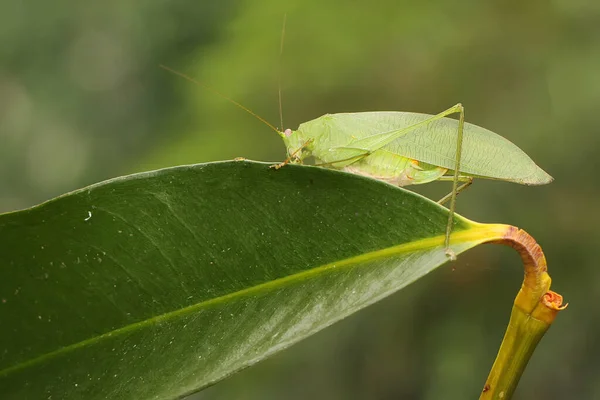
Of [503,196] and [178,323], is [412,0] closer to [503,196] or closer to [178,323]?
[503,196]

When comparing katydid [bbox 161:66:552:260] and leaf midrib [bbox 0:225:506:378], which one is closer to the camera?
leaf midrib [bbox 0:225:506:378]

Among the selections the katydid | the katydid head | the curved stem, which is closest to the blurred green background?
the katydid

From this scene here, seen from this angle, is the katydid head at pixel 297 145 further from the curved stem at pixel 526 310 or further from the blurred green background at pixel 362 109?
the blurred green background at pixel 362 109

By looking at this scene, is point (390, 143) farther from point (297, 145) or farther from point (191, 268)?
point (191, 268)

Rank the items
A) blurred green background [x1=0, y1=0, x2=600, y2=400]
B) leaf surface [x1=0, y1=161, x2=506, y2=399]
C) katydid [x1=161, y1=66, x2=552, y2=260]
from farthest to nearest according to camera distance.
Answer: blurred green background [x1=0, y1=0, x2=600, y2=400], katydid [x1=161, y1=66, x2=552, y2=260], leaf surface [x1=0, y1=161, x2=506, y2=399]

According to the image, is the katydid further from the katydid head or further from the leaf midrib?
the leaf midrib

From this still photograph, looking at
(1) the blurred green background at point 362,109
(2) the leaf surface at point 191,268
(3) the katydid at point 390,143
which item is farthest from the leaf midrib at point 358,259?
(1) the blurred green background at point 362,109

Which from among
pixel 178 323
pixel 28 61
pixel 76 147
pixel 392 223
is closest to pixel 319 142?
pixel 392 223
